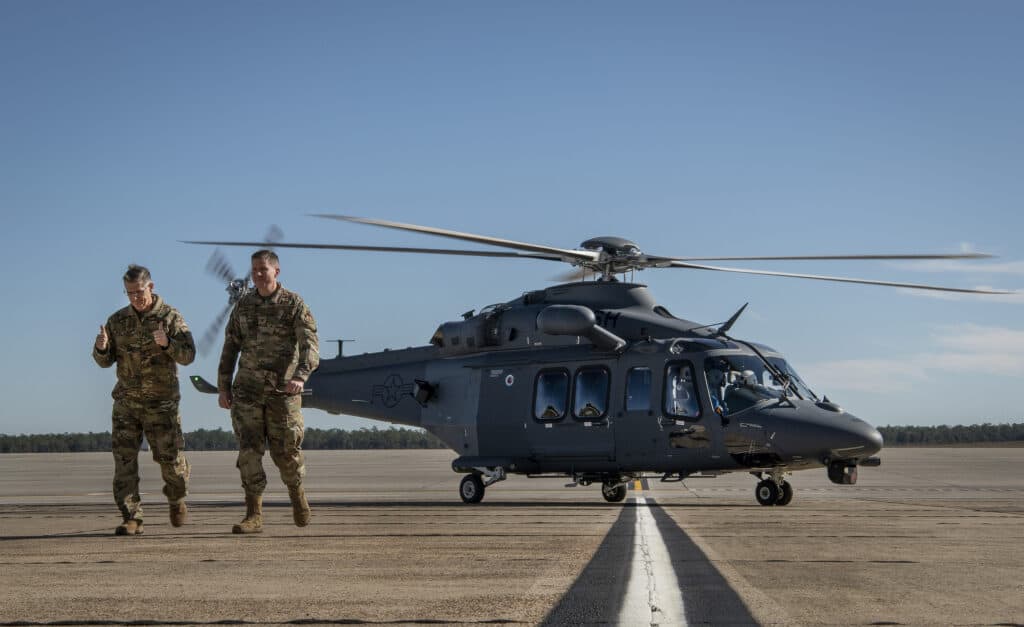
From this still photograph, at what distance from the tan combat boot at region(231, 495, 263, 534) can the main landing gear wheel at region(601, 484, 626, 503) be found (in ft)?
27.0

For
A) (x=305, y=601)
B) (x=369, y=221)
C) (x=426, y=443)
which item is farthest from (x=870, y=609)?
(x=426, y=443)

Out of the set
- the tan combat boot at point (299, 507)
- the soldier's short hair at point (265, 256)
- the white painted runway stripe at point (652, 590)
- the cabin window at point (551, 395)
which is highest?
the soldier's short hair at point (265, 256)

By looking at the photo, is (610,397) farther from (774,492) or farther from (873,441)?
(873,441)

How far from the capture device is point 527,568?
691cm

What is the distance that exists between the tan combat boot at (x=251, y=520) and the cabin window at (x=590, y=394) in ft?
26.5

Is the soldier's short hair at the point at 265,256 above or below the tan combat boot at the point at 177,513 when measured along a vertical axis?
above

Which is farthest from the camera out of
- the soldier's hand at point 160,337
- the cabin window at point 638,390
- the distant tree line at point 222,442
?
the distant tree line at point 222,442

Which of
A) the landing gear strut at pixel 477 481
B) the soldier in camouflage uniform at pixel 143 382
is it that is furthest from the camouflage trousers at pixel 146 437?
the landing gear strut at pixel 477 481

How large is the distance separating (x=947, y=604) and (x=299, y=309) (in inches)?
262

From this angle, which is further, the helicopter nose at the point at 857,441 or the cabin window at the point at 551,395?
the cabin window at the point at 551,395

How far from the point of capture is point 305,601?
546 centimetres

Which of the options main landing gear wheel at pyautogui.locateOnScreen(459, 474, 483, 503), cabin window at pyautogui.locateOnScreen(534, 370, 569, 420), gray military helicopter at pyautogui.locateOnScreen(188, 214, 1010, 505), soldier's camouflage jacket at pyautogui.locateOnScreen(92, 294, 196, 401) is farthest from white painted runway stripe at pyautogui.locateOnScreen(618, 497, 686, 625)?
main landing gear wheel at pyautogui.locateOnScreen(459, 474, 483, 503)

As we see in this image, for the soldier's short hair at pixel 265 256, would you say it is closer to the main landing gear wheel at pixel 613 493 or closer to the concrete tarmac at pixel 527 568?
the concrete tarmac at pixel 527 568

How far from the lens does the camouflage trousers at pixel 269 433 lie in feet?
34.0
